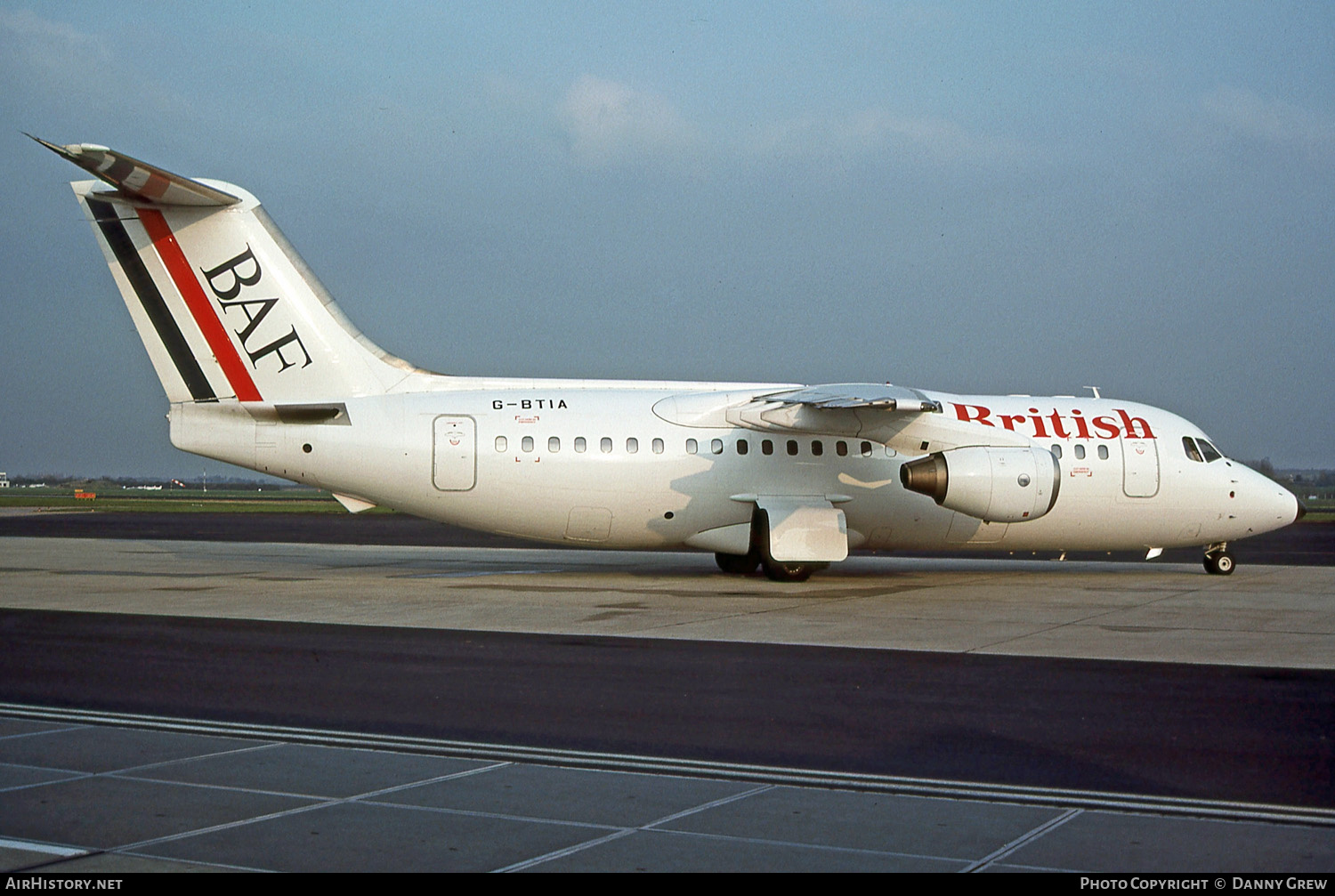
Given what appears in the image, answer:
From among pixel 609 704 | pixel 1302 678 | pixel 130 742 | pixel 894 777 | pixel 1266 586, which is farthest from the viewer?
pixel 1266 586

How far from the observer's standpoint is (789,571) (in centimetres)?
2258

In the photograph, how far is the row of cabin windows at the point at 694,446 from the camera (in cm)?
2153

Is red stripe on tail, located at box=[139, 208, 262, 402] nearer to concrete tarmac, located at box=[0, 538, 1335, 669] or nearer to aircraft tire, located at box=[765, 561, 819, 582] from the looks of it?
concrete tarmac, located at box=[0, 538, 1335, 669]

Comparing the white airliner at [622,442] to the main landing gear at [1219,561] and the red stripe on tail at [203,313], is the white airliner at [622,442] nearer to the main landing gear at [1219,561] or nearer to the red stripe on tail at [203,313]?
the red stripe on tail at [203,313]

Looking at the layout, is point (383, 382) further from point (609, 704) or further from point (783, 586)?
point (609, 704)

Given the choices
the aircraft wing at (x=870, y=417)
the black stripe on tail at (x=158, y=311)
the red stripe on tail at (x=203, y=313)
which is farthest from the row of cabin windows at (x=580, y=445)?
the black stripe on tail at (x=158, y=311)

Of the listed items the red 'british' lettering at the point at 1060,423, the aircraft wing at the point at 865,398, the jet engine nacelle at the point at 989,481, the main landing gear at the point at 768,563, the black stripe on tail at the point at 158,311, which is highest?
the black stripe on tail at the point at 158,311

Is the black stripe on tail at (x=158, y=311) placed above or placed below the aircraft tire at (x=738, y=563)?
above

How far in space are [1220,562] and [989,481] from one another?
762 centimetres

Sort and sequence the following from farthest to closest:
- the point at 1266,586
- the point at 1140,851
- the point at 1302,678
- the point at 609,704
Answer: the point at 1266,586 → the point at 1302,678 → the point at 609,704 → the point at 1140,851

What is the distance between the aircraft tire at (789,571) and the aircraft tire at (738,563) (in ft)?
5.30

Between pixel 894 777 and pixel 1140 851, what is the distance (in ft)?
6.41
